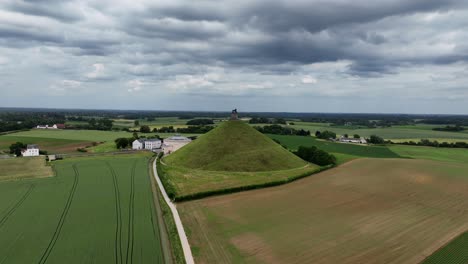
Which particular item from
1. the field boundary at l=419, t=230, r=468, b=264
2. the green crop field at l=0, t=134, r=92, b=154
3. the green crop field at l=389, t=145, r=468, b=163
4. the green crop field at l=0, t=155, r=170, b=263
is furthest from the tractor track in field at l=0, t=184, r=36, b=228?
the green crop field at l=389, t=145, r=468, b=163

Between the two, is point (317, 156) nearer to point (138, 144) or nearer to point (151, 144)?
point (151, 144)

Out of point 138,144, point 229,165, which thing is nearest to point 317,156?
point 229,165

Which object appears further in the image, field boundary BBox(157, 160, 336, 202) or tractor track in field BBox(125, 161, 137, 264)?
field boundary BBox(157, 160, 336, 202)

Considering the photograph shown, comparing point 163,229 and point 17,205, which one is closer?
point 163,229

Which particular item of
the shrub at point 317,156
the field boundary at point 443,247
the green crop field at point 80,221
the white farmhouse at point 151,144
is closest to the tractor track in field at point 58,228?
the green crop field at point 80,221

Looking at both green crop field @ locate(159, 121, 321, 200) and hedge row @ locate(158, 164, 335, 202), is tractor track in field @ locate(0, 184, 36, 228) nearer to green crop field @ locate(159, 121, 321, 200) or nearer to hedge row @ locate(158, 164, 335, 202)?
hedge row @ locate(158, 164, 335, 202)

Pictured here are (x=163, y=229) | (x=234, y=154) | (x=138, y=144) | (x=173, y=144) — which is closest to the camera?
(x=163, y=229)
